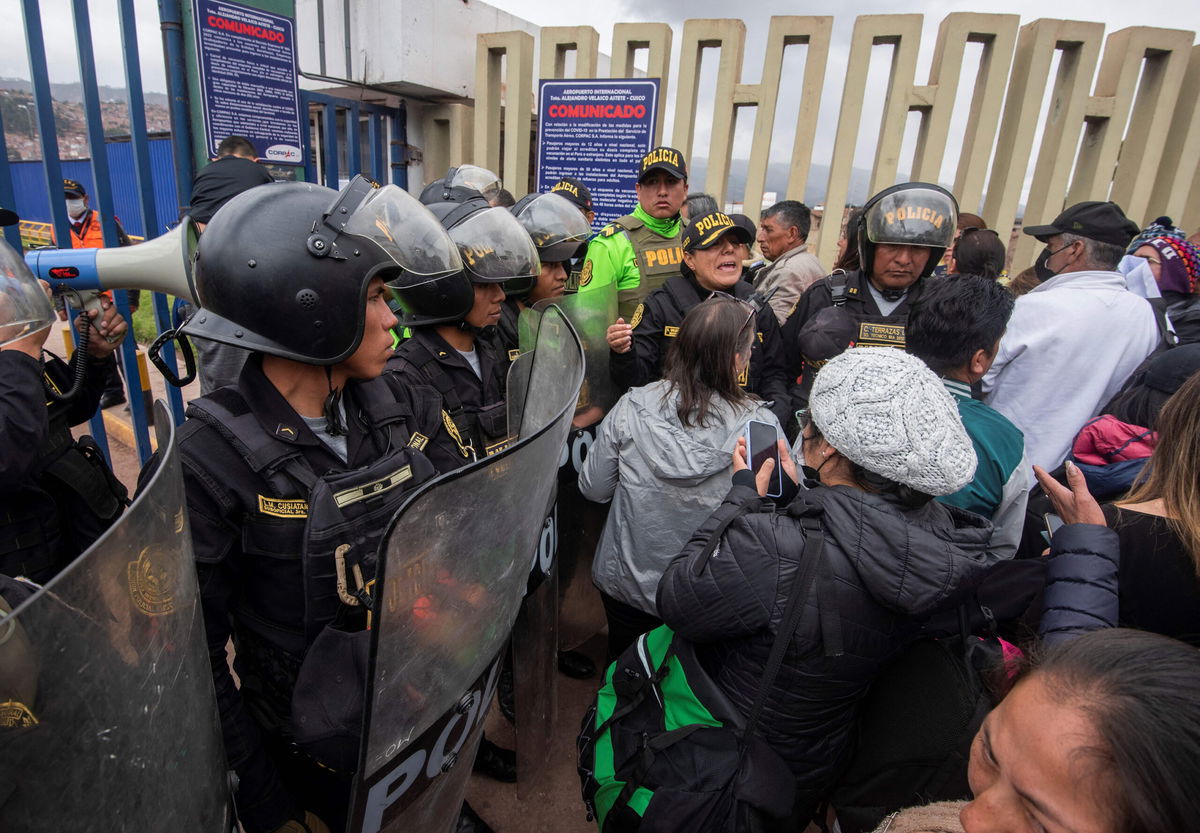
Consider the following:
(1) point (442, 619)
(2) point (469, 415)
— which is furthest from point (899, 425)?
(2) point (469, 415)

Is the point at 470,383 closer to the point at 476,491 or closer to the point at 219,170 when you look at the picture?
the point at 476,491

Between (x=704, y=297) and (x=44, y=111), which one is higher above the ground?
(x=44, y=111)

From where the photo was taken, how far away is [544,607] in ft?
6.35

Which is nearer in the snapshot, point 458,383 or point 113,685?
point 113,685

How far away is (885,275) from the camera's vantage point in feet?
10.0

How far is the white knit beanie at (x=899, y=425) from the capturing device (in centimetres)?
139

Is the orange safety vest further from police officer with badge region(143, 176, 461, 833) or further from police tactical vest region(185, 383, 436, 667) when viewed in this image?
police tactical vest region(185, 383, 436, 667)

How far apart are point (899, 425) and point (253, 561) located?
1.44m

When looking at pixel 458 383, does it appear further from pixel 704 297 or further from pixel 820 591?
pixel 704 297

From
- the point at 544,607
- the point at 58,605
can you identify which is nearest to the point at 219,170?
the point at 544,607

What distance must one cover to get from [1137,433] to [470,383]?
221 cm

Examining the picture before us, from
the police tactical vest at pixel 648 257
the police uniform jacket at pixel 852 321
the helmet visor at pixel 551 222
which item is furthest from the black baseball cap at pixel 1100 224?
the helmet visor at pixel 551 222

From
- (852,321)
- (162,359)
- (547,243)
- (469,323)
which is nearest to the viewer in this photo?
(162,359)

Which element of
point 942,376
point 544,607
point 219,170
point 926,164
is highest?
point 926,164
